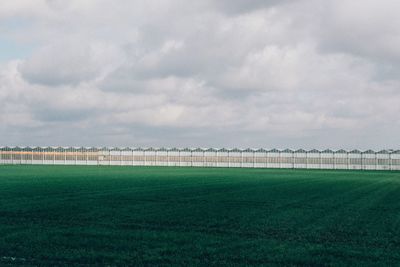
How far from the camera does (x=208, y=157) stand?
500 feet

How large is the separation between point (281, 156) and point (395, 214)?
119203mm

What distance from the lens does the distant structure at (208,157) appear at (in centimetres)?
13850

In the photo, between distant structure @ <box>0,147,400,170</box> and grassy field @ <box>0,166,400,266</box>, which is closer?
grassy field @ <box>0,166,400,266</box>

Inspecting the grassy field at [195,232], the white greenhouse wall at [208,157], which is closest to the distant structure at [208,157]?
the white greenhouse wall at [208,157]

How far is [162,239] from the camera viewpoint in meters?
17.1

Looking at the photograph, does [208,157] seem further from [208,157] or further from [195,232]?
[195,232]

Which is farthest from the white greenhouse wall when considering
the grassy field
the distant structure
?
the grassy field

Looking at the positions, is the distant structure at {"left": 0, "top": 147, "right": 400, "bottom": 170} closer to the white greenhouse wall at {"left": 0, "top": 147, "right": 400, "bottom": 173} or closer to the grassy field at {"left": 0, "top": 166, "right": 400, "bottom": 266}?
the white greenhouse wall at {"left": 0, "top": 147, "right": 400, "bottom": 173}

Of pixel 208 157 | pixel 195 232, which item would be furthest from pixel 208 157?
pixel 195 232

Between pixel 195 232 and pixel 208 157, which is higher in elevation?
pixel 195 232

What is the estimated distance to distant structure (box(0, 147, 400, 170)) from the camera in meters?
138

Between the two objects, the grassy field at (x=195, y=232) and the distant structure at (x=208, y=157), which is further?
the distant structure at (x=208, y=157)

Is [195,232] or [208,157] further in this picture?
[208,157]

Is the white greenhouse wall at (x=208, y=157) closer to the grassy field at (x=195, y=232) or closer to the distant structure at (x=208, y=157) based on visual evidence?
the distant structure at (x=208, y=157)
